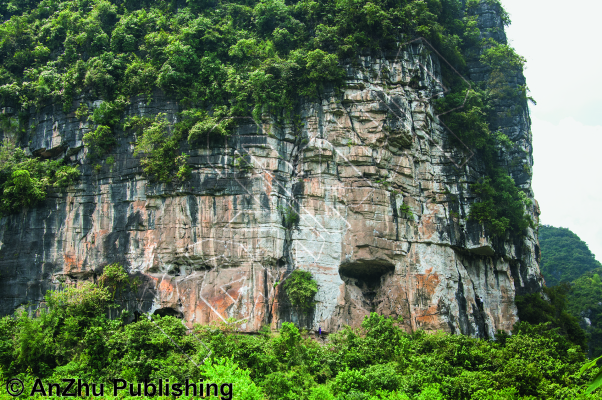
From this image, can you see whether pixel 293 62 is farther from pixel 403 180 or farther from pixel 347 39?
pixel 403 180

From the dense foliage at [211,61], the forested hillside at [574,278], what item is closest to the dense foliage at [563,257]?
the forested hillside at [574,278]

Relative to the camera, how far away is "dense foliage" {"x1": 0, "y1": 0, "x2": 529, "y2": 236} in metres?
17.7

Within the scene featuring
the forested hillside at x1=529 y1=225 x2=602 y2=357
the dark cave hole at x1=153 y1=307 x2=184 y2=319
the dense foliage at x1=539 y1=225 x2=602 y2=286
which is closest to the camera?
the dark cave hole at x1=153 y1=307 x2=184 y2=319

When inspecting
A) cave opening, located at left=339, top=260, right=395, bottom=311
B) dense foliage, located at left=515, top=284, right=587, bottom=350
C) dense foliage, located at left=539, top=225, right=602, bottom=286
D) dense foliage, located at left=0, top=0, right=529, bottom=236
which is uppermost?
dense foliage, located at left=0, top=0, right=529, bottom=236

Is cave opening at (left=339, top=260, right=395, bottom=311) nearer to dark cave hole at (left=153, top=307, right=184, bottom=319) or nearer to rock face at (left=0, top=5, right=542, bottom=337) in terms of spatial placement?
rock face at (left=0, top=5, right=542, bottom=337)

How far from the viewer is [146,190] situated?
17.2 m

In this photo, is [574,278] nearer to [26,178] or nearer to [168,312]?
[168,312]

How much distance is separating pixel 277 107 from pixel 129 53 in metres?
6.56

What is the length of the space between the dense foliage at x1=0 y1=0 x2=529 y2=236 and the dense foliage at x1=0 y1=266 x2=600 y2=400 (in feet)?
17.9

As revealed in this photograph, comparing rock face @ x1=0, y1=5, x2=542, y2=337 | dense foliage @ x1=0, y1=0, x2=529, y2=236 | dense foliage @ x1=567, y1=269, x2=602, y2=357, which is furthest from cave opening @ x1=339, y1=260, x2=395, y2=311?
dense foliage @ x1=567, y1=269, x2=602, y2=357

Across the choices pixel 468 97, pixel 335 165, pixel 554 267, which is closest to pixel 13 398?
pixel 335 165

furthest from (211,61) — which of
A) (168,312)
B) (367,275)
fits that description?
(367,275)

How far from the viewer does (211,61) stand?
18.3 metres

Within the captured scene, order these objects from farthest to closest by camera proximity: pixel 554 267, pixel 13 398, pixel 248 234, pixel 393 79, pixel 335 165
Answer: pixel 554 267 < pixel 393 79 < pixel 335 165 < pixel 248 234 < pixel 13 398
